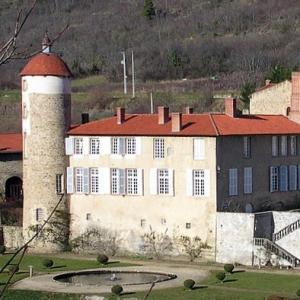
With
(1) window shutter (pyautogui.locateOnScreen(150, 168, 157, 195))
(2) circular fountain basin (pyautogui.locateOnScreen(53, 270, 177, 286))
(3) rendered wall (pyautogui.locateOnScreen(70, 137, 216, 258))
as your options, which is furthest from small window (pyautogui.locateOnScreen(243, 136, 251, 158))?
(2) circular fountain basin (pyautogui.locateOnScreen(53, 270, 177, 286))

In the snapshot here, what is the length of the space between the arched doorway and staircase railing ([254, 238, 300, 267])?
60.5 feet

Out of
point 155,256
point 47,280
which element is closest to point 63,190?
point 155,256

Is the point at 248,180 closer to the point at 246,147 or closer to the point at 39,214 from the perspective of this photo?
the point at 246,147

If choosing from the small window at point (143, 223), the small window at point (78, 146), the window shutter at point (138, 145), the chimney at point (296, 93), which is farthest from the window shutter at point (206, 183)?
the chimney at point (296, 93)

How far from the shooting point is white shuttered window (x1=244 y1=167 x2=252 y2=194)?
44.2 metres

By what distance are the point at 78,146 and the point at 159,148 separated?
14.1 ft

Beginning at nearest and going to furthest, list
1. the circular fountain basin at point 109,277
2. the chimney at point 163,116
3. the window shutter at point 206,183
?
the circular fountain basin at point 109,277
the window shutter at point 206,183
the chimney at point 163,116

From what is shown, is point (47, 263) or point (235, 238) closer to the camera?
point (235, 238)

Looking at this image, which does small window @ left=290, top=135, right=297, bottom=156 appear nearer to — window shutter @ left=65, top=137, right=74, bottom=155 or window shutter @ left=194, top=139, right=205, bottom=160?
window shutter @ left=194, top=139, right=205, bottom=160

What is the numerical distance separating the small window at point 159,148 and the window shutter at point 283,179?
5.54m

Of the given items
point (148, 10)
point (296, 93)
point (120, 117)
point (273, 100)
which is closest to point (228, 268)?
point (120, 117)

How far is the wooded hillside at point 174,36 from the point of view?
4321 inches

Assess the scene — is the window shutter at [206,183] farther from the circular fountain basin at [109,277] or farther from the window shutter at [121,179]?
the circular fountain basin at [109,277]

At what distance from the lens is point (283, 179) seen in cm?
4600
